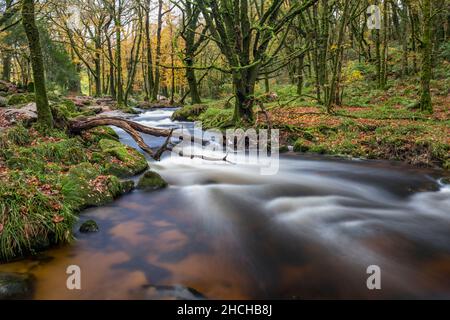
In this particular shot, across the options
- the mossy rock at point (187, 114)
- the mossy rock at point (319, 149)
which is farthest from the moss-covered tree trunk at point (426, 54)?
Answer: the mossy rock at point (187, 114)

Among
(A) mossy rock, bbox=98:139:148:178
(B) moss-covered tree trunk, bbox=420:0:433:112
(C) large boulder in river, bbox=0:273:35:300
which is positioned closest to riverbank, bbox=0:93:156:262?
(A) mossy rock, bbox=98:139:148:178

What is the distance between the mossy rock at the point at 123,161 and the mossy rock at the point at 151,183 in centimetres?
91

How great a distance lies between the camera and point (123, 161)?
8586 mm

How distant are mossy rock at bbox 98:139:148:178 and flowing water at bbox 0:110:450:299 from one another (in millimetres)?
1198

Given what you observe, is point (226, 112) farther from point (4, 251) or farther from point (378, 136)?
point (4, 251)

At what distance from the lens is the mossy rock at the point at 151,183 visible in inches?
291

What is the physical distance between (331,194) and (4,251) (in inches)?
228

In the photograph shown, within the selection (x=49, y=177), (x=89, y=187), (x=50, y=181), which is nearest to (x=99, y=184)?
(x=89, y=187)

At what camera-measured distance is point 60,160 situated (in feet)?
25.8

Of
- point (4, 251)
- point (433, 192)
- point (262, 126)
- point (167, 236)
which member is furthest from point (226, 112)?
point (4, 251)

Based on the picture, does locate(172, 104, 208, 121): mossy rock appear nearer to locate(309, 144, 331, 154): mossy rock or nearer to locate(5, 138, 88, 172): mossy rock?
locate(309, 144, 331, 154): mossy rock

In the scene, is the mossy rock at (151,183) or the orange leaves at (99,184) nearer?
the orange leaves at (99,184)

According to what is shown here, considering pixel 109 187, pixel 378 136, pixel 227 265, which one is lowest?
pixel 227 265

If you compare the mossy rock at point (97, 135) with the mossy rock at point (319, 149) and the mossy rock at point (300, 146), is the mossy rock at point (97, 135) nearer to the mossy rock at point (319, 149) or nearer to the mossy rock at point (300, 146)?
the mossy rock at point (300, 146)
